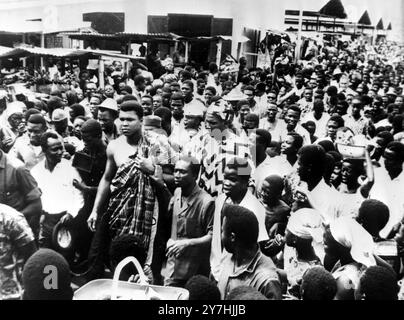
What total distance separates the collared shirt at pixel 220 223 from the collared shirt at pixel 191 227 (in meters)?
0.03

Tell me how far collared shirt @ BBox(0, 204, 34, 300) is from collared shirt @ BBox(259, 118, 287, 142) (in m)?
1.53

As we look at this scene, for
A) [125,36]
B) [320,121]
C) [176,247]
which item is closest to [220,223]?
[176,247]

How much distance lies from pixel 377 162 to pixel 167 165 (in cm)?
115

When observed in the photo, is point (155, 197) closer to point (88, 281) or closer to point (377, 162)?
point (88, 281)

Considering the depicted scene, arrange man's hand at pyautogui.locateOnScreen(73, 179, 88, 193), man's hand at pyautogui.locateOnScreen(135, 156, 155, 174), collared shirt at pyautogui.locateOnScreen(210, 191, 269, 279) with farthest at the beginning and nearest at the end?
1. man's hand at pyautogui.locateOnScreen(73, 179, 88, 193)
2. man's hand at pyautogui.locateOnScreen(135, 156, 155, 174)
3. collared shirt at pyautogui.locateOnScreen(210, 191, 269, 279)

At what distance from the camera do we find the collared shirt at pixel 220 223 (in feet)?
8.50

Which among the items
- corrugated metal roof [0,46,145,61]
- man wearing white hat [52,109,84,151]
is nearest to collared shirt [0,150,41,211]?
man wearing white hat [52,109,84,151]

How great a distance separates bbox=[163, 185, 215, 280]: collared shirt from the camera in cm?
264

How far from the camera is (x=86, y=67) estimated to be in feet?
11.6

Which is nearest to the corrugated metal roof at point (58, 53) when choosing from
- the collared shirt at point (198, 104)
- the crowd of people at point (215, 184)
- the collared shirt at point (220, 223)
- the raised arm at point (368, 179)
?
the crowd of people at point (215, 184)

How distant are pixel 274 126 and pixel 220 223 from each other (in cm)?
100

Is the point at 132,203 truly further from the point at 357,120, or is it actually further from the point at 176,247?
the point at 357,120

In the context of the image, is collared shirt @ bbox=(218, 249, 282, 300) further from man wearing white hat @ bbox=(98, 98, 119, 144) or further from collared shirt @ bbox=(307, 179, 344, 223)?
man wearing white hat @ bbox=(98, 98, 119, 144)

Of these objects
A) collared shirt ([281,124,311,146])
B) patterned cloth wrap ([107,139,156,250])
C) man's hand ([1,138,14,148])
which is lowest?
patterned cloth wrap ([107,139,156,250])
